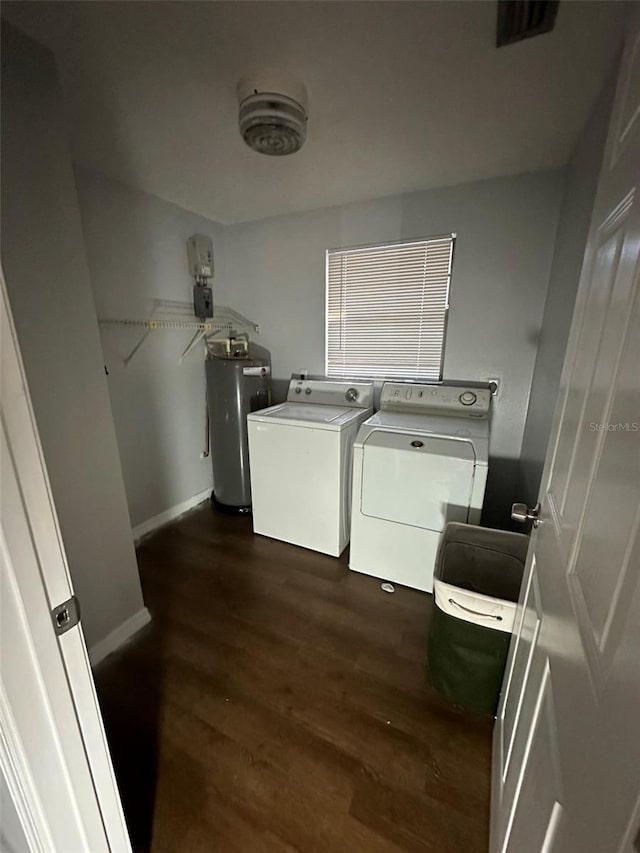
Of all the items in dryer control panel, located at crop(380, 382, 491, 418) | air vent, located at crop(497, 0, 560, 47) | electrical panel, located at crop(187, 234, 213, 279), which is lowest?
dryer control panel, located at crop(380, 382, 491, 418)

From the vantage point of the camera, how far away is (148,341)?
238 centimetres

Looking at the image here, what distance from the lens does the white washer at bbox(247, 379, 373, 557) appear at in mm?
2088

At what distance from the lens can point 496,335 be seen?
86.0 inches

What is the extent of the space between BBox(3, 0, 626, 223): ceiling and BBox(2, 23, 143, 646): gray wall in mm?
217

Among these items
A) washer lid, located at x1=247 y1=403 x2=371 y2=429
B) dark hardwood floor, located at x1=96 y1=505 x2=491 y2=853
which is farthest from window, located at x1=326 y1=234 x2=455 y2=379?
dark hardwood floor, located at x1=96 y1=505 x2=491 y2=853

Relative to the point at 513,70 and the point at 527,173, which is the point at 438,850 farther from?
the point at 527,173

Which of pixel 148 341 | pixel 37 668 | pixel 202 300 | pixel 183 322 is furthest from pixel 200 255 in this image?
pixel 37 668

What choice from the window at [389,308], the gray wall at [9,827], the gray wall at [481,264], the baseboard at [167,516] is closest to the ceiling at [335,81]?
the gray wall at [481,264]

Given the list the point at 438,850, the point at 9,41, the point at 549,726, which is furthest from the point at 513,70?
the point at 438,850

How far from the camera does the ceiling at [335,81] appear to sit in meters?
1.01

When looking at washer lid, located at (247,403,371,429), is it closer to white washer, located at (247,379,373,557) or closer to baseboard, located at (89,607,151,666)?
white washer, located at (247,379,373,557)

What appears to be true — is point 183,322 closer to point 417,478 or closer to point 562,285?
point 417,478

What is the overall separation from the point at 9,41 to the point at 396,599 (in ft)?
8.98
